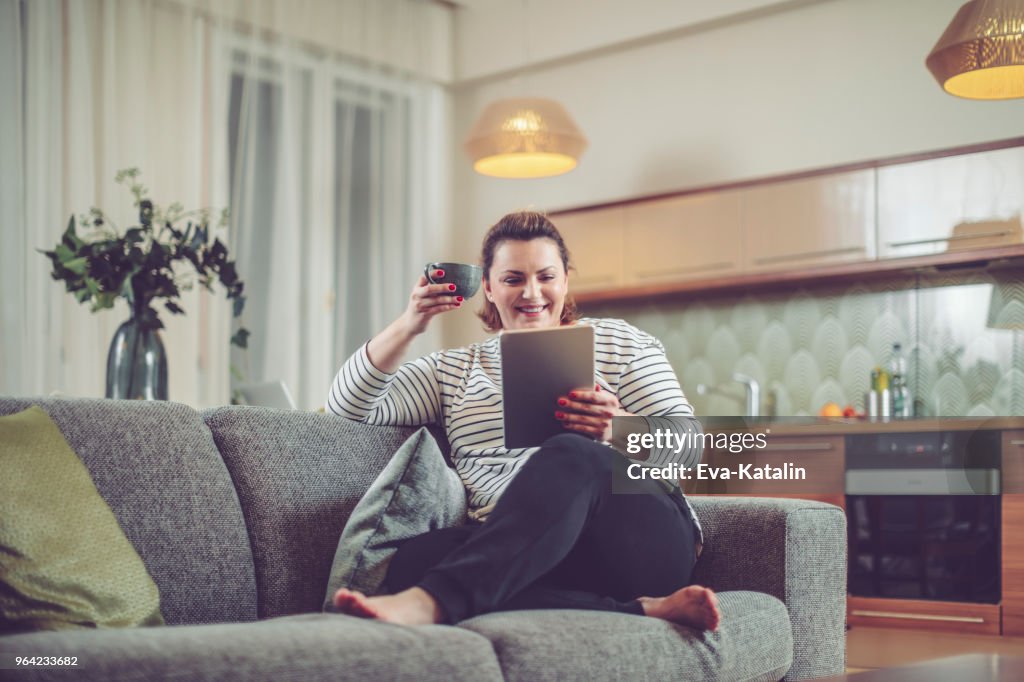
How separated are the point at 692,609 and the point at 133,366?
1.72 m

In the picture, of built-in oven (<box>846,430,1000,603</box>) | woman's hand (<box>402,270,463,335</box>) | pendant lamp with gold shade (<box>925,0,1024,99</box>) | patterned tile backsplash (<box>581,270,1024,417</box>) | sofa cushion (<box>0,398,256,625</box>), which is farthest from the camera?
patterned tile backsplash (<box>581,270,1024,417</box>)

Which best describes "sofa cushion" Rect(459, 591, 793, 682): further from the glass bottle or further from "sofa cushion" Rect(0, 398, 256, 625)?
the glass bottle

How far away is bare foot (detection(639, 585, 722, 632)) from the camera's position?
1.68 m

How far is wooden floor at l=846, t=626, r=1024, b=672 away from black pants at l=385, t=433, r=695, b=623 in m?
1.68

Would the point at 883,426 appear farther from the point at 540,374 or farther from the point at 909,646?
the point at 540,374

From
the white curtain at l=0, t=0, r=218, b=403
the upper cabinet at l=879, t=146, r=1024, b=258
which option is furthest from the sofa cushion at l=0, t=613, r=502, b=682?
the upper cabinet at l=879, t=146, r=1024, b=258

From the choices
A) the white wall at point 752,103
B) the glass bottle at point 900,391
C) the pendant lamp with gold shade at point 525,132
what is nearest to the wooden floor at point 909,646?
the glass bottle at point 900,391

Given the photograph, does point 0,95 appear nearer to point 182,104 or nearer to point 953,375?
point 182,104

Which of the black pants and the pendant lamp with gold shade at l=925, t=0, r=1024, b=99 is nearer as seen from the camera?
the black pants

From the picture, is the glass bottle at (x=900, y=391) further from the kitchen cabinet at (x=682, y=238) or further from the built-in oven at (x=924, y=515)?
the kitchen cabinet at (x=682, y=238)

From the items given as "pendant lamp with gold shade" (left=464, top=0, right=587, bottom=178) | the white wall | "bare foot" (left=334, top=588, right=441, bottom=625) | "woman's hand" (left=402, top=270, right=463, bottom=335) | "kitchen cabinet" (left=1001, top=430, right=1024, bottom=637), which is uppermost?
the white wall

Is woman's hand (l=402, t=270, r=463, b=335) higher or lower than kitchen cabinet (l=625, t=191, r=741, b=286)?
lower

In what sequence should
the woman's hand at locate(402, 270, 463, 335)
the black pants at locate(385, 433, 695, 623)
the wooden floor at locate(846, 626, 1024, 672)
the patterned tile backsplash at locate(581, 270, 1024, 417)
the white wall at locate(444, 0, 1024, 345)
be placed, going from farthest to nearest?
1. the white wall at locate(444, 0, 1024, 345)
2. the patterned tile backsplash at locate(581, 270, 1024, 417)
3. the wooden floor at locate(846, 626, 1024, 672)
4. the woman's hand at locate(402, 270, 463, 335)
5. the black pants at locate(385, 433, 695, 623)

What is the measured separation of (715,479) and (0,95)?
10.4 ft
